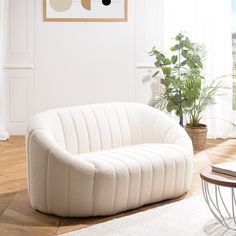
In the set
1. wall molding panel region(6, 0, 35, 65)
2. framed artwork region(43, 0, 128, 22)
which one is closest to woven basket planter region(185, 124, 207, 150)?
framed artwork region(43, 0, 128, 22)

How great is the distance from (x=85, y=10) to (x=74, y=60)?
64 cm

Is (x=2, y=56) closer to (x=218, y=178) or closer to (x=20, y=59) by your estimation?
(x=20, y=59)

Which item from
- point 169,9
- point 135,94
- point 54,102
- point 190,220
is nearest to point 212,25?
point 169,9

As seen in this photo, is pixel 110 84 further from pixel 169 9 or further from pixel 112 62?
pixel 169 9

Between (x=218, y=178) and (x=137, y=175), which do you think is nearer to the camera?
(x=218, y=178)

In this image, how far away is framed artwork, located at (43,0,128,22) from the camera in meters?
6.33

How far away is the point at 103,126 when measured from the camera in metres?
4.08

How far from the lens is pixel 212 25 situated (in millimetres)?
6250

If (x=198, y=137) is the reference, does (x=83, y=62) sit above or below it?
above

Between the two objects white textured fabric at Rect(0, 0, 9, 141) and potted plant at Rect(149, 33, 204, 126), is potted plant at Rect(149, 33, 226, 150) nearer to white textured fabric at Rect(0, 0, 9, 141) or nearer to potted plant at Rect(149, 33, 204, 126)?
potted plant at Rect(149, 33, 204, 126)

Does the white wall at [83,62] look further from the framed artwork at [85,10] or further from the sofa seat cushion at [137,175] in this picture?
the sofa seat cushion at [137,175]

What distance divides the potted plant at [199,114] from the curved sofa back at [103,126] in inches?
56.8

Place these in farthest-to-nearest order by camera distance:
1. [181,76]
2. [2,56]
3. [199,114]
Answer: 1. [2,56]
2. [199,114]
3. [181,76]

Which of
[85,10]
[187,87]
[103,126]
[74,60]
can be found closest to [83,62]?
[74,60]
